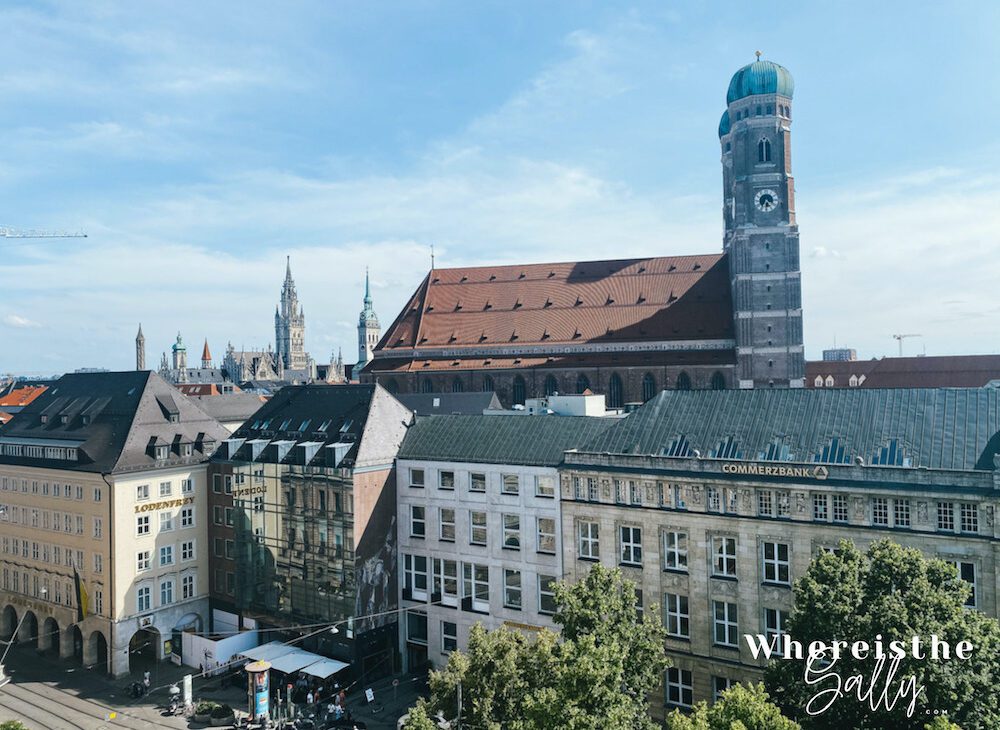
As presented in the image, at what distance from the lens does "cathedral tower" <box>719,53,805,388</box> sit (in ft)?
320

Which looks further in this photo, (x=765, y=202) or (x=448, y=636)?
(x=765, y=202)

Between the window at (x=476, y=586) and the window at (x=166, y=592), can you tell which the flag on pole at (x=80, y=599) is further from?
the window at (x=476, y=586)

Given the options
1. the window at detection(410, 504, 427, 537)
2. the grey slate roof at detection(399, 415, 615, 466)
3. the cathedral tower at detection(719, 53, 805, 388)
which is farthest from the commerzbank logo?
the cathedral tower at detection(719, 53, 805, 388)

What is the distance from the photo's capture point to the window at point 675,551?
4147 centimetres

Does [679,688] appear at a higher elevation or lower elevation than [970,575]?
lower

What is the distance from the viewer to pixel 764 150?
323 ft

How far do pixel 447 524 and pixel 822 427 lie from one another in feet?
78.6

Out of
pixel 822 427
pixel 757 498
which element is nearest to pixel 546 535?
pixel 757 498

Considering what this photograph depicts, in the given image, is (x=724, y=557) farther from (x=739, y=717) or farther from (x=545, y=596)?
(x=739, y=717)

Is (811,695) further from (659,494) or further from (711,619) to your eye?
(659,494)

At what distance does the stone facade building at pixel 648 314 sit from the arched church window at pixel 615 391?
0.57 feet

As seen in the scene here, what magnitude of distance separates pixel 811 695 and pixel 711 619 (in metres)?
13.5

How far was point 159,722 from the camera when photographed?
45188 millimetres

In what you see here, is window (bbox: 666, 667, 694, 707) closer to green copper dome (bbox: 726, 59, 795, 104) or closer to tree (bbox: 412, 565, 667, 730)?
tree (bbox: 412, 565, 667, 730)
